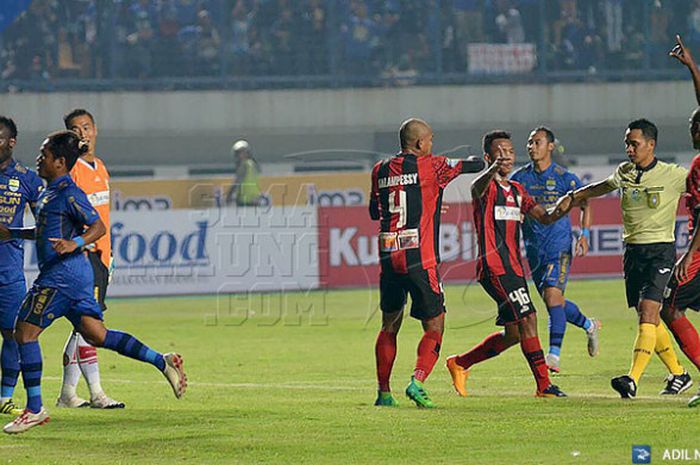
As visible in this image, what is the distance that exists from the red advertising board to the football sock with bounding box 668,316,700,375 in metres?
13.5

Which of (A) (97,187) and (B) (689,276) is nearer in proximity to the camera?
(B) (689,276)

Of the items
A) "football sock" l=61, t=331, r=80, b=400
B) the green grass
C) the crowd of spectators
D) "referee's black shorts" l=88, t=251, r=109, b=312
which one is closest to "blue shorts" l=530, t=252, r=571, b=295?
the green grass

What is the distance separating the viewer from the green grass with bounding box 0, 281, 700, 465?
8188 millimetres

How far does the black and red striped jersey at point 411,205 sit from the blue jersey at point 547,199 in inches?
132

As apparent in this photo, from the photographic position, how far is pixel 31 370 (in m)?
9.43

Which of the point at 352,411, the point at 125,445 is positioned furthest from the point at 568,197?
Result: the point at 125,445

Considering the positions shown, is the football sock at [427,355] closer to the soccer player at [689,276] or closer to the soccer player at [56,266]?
the soccer player at [689,276]

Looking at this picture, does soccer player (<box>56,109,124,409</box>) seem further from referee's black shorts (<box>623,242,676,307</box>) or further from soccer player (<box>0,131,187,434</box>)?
referee's black shorts (<box>623,242,676,307</box>)

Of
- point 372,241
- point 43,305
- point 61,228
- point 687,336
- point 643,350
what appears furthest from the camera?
point 372,241

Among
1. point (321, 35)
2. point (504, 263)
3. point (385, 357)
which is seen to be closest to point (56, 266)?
point (385, 357)

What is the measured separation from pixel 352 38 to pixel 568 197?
24940 mm

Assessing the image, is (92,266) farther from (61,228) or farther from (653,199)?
(653,199)

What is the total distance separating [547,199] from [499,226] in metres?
2.47

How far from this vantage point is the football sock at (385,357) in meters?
10.6
